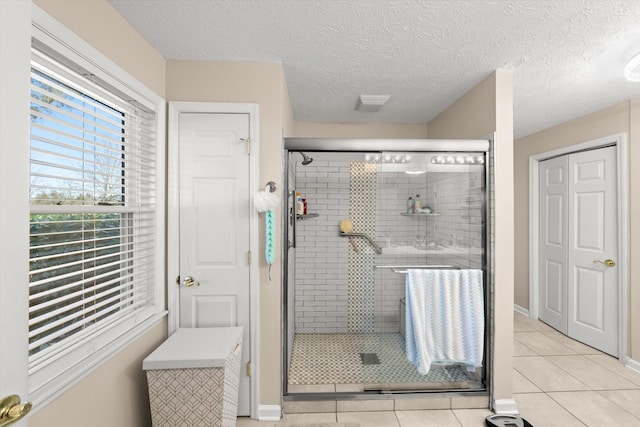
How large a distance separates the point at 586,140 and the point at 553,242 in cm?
124

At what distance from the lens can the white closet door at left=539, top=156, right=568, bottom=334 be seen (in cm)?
354

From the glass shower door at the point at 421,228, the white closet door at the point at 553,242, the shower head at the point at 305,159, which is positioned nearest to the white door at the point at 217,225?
the shower head at the point at 305,159

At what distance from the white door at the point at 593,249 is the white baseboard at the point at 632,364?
0.16 m

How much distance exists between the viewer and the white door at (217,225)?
2.08 meters

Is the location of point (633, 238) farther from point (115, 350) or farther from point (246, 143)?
point (115, 350)

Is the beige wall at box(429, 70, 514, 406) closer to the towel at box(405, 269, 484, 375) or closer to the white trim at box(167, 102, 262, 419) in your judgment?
the towel at box(405, 269, 484, 375)

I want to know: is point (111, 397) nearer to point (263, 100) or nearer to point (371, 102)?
point (263, 100)

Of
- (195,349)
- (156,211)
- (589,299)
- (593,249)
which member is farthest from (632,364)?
(156,211)

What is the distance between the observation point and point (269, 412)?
82.4 inches

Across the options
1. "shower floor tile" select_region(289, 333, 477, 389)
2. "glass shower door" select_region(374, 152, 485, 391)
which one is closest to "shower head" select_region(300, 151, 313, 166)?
"glass shower door" select_region(374, 152, 485, 391)

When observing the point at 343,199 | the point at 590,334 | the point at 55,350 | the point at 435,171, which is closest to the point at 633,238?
the point at 590,334

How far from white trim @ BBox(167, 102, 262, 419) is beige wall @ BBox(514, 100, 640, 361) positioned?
11.2 feet

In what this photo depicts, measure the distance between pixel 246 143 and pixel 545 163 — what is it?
12.5 feet

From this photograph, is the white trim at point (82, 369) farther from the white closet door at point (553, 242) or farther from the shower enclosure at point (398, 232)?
the white closet door at point (553, 242)
